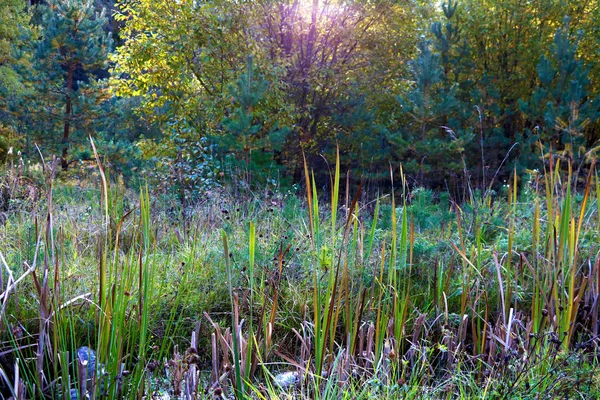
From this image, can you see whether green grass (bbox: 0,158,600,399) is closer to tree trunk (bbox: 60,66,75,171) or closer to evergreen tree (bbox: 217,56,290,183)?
evergreen tree (bbox: 217,56,290,183)

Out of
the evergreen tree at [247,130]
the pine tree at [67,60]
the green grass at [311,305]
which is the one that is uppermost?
the pine tree at [67,60]

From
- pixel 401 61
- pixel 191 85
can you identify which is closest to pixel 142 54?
pixel 191 85

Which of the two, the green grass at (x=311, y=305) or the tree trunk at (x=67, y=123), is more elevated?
the tree trunk at (x=67, y=123)

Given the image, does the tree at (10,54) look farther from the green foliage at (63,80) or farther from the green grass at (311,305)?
the green grass at (311,305)

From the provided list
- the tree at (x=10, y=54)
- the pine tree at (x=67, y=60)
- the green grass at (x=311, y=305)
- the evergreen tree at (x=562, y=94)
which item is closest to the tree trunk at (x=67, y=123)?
the pine tree at (x=67, y=60)

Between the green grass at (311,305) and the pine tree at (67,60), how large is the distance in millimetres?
8408

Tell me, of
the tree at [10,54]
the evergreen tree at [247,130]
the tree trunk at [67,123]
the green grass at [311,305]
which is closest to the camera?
the green grass at [311,305]

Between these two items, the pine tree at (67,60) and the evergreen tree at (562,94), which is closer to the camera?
the evergreen tree at (562,94)

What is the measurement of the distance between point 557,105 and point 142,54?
798cm

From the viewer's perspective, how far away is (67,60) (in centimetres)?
1216

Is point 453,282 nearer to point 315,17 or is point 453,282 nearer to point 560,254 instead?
point 560,254

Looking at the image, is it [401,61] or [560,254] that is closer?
[560,254]

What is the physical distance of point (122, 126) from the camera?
14.2 m

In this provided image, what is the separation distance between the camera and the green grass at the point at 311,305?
1854 mm
